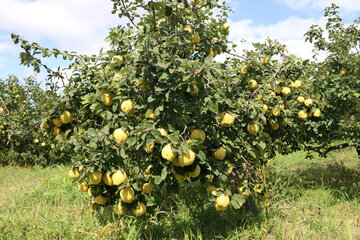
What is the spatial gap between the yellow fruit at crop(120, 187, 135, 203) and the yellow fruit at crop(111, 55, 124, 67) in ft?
3.33

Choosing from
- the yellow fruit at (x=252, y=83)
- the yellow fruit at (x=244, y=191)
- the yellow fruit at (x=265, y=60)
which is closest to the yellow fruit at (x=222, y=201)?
the yellow fruit at (x=244, y=191)

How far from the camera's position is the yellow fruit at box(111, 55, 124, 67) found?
86.0 inches

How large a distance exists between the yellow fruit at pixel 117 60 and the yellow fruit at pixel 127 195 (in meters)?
A: 1.02

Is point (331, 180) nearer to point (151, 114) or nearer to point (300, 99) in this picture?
point (300, 99)

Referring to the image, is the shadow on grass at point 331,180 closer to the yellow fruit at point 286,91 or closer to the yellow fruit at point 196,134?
the yellow fruit at point 286,91

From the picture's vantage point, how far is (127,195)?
83.2 inches

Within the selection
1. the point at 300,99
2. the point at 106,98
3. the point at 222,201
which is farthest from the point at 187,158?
the point at 300,99

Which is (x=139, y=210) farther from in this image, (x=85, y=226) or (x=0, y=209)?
(x=0, y=209)

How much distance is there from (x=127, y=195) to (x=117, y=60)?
1076 millimetres

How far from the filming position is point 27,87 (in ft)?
28.6

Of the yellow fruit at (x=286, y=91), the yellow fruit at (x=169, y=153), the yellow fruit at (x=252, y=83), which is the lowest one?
the yellow fruit at (x=169, y=153)

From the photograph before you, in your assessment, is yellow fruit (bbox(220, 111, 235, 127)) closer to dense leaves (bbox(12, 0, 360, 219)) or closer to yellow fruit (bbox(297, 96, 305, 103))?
dense leaves (bbox(12, 0, 360, 219))

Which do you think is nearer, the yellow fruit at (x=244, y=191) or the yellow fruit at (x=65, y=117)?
the yellow fruit at (x=65, y=117)

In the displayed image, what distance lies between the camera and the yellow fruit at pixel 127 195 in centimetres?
211
